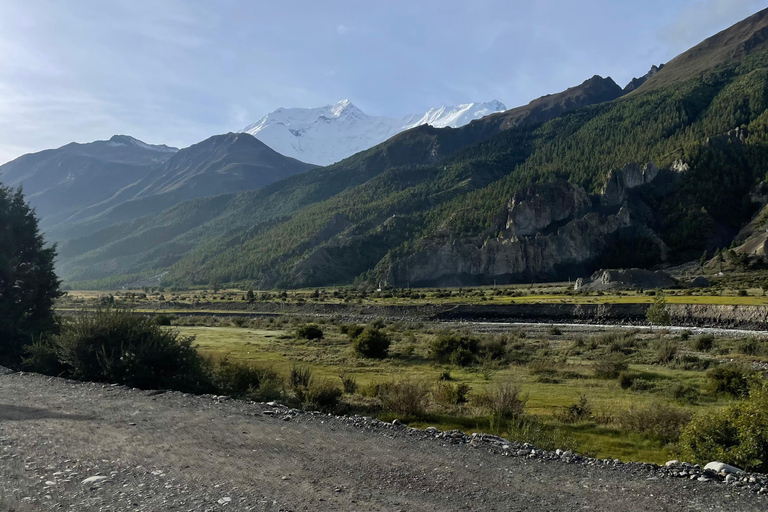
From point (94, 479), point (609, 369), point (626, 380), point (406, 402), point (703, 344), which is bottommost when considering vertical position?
point (703, 344)

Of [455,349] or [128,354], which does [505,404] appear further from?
[455,349]

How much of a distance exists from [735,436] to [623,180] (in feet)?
439

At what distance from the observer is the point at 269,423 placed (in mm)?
9938

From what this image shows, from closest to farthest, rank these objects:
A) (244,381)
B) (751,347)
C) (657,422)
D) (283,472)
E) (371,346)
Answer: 1. (283,472)
2. (657,422)
3. (244,381)
4. (371,346)
5. (751,347)

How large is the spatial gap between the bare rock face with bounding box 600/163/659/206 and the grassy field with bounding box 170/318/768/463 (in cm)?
9868

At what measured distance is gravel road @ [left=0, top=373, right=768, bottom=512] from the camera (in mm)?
6059

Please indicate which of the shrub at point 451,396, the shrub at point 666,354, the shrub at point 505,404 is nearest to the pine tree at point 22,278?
the shrub at point 451,396

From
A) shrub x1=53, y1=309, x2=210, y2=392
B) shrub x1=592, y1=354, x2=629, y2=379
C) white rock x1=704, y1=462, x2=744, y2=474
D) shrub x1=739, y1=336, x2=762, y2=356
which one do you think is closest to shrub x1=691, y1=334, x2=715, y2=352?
shrub x1=739, y1=336, x2=762, y2=356

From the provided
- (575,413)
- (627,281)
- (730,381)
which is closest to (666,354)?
(730,381)

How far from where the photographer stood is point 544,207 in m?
128

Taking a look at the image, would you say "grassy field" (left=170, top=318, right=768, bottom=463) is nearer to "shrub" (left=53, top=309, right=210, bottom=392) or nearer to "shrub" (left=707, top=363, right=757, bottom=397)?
"shrub" (left=707, top=363, right=757, bottom=397)

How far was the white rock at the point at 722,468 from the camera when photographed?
715 cm

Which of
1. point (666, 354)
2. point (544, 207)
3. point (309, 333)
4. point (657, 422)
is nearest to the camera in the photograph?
point (657, 422)

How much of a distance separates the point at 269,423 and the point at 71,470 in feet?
11.7
